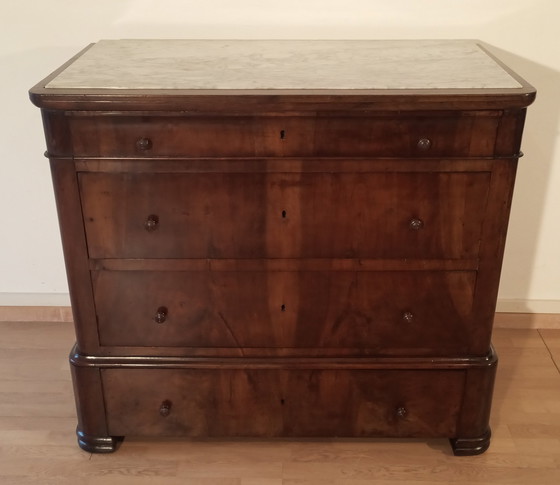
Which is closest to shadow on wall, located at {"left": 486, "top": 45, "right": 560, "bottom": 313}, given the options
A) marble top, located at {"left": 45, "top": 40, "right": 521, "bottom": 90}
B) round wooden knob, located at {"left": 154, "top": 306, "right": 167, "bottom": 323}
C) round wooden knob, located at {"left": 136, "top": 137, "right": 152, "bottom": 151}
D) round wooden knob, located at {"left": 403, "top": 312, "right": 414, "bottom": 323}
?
marble top, located at {"left": 45, "top": 40, "right": 521, "bottom": 90}

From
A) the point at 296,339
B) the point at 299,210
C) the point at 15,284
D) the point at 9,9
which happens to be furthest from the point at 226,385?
the point at 9,9

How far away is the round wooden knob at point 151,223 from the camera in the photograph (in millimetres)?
1713

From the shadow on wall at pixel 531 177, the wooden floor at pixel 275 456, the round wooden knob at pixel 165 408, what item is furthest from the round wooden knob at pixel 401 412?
the shadow on wall at pixel 531 177

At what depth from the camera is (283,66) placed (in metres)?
1.80

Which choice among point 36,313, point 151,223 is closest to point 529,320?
point 151,223

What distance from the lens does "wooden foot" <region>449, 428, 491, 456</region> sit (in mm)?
1985

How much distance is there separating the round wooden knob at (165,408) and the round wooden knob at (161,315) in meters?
0.27

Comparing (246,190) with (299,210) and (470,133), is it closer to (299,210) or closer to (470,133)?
(299,210)

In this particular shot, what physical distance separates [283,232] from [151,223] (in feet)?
1.11

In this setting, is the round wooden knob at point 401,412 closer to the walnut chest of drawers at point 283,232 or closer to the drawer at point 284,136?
the walnut chest of drawers at point 283,232

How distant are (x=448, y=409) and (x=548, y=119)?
41.7 inches

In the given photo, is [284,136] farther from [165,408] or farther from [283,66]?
[165,408]

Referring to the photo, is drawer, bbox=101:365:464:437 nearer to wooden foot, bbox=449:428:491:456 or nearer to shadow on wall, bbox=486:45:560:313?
wooden foot, bbox=449:428:491:456

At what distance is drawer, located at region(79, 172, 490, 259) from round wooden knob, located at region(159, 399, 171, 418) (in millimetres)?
461
